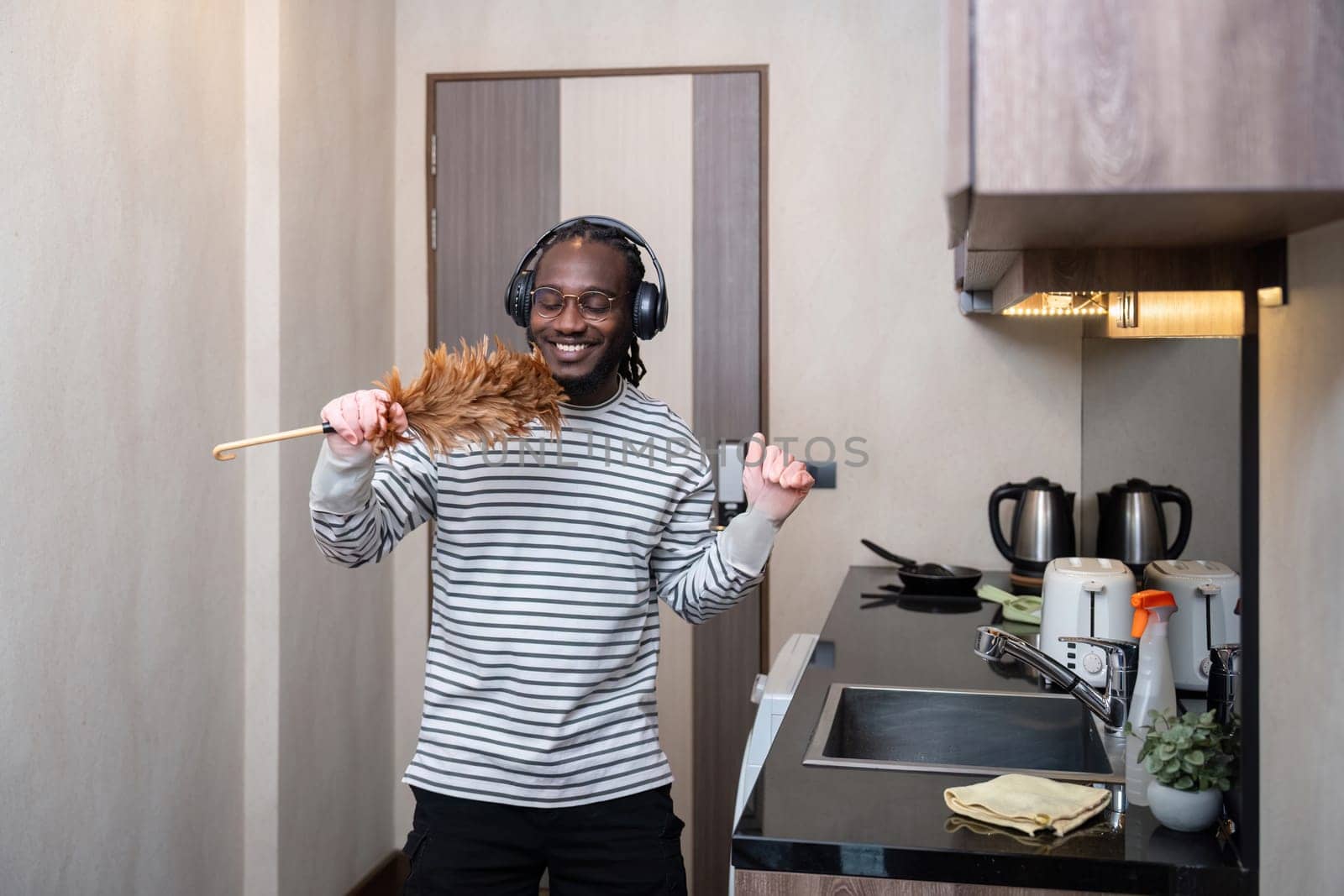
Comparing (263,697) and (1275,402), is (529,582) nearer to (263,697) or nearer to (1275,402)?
(1275,402)

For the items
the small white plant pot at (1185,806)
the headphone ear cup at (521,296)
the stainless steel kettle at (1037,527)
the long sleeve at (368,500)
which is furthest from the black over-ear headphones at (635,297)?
the stainless steel kettle at (1037,527)

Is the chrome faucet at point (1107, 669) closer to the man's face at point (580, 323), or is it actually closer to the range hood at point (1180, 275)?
the range hood at point (1180, 275)

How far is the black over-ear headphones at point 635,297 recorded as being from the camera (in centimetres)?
158

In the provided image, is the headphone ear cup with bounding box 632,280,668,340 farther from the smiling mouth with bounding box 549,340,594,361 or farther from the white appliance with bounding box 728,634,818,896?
the white appliance with bounding box 728,634,818,896

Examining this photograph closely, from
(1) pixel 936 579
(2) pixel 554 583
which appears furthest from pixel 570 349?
(1) pixel 936 579

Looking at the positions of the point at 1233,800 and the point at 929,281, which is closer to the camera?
the point at 1233,800

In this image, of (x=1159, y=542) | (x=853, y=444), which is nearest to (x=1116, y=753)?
(x=1159, y=542)

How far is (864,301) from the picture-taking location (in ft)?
10.2

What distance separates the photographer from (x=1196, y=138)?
0.70 m

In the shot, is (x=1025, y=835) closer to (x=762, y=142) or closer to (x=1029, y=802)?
(x=1029, y=802)

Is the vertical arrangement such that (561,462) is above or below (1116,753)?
above

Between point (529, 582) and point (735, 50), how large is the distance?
6.70 feet

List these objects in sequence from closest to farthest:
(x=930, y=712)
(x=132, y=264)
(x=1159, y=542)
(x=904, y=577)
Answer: (x=930, y=712) < (x=132, y=264) < (x=1159, y=542) < (x=904, y=577)

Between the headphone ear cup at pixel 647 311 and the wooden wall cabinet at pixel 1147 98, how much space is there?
89 centimetres
